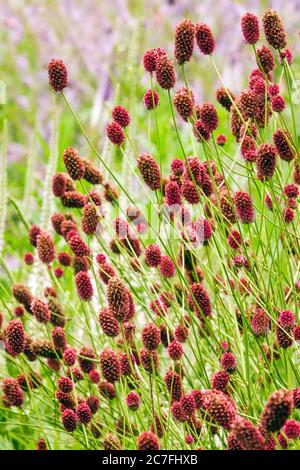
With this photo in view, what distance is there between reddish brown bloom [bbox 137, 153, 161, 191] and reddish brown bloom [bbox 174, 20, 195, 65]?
0.15m

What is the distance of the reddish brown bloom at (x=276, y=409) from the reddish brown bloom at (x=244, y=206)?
42cm

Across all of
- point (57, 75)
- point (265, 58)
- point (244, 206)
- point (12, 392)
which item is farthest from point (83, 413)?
point (265, 58)

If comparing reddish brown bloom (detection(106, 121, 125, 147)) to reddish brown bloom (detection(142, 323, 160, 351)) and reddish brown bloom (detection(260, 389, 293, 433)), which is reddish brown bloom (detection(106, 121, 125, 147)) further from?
reddish brown bloom (detection(260, 389, 293, 433))

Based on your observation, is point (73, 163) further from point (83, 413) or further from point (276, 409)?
point (276, 409)

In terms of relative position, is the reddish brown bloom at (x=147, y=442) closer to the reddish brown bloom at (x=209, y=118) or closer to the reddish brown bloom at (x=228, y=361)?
the reddish brown bloom at (x=228, y=361)

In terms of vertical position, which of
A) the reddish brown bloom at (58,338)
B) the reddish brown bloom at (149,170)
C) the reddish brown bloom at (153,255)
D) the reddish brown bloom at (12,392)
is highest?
the reddish brown bloom at (149,170)

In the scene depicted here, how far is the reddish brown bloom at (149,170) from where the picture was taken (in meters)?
1.23

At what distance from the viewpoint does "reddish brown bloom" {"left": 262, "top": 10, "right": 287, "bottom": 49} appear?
1.25 m

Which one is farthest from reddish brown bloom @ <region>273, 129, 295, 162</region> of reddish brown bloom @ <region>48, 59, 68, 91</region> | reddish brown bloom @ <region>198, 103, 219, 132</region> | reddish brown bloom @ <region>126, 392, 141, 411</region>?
reddish brown bloom @ <region>126, 392, 141, 411</region>

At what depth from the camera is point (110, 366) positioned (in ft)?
3.66

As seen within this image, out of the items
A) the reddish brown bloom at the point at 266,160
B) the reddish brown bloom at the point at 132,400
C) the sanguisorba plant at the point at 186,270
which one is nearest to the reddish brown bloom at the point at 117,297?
the sanguisorba plant at the point at 186,270

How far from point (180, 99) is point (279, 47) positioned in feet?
0.57

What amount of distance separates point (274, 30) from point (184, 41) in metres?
0.14
